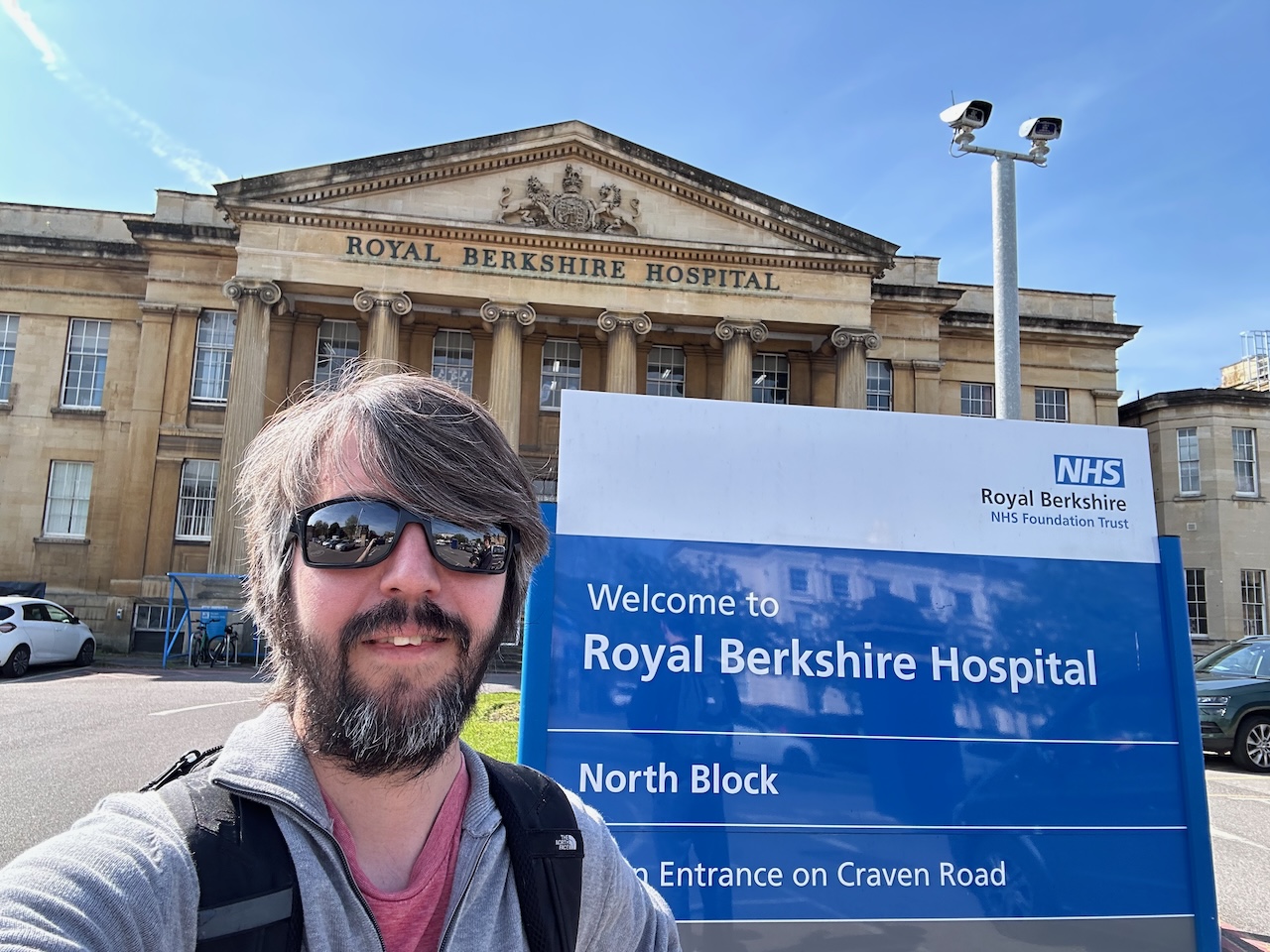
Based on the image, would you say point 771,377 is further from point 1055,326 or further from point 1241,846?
point 1241,846

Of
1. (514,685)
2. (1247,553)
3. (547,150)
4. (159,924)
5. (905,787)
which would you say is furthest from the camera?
(1247,553)

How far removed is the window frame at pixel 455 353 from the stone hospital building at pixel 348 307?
7 cm

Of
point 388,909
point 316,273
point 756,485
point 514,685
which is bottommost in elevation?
point 514,685

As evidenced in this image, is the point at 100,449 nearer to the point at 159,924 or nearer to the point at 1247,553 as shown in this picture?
the point at 159,924

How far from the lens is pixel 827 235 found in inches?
938

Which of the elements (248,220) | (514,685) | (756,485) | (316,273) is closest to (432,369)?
(316,273)

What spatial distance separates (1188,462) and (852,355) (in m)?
14.5

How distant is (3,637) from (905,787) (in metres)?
16.7

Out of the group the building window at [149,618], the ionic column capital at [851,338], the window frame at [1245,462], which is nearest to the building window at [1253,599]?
the window frame at [1245,462]

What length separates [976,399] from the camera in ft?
92.7

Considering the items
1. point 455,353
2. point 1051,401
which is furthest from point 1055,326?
point 455,353

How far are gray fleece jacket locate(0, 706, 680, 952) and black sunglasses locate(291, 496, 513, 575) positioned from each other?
28 centimetres

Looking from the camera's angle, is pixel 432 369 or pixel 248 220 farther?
pixel 432 369

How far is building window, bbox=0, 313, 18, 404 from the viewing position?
2433cm
